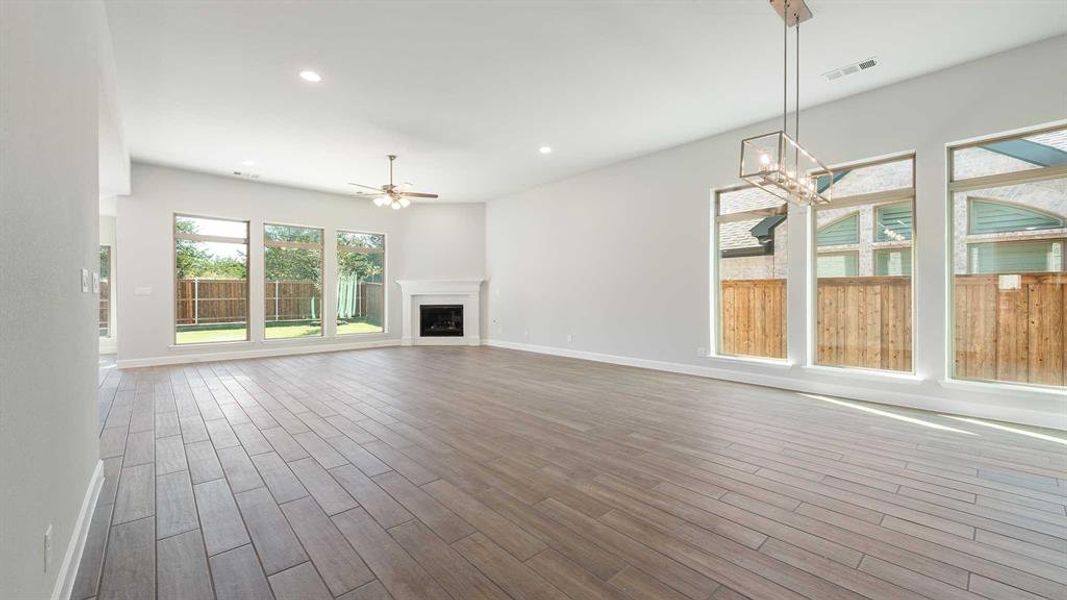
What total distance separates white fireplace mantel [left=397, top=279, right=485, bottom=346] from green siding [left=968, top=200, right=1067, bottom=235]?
300 inches

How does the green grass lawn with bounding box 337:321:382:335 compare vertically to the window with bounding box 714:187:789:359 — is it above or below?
below

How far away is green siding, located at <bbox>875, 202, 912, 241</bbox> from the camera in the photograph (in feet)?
14.6

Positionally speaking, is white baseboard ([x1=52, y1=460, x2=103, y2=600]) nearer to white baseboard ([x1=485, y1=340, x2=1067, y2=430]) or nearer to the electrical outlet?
the electrical outlet

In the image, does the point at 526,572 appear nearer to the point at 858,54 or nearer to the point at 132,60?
the point at 858,54

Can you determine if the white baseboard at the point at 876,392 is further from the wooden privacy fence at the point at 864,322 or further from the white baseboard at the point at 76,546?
the white baseboard at the point at 76,546

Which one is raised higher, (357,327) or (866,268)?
(866,268)

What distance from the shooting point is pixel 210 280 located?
7422 millimetres

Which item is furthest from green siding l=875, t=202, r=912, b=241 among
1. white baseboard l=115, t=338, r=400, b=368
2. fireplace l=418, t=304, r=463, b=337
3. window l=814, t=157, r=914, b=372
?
white baseboard l=115, t=338, r=400, b=368

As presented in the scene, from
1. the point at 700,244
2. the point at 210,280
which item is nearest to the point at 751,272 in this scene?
the point at 700,244

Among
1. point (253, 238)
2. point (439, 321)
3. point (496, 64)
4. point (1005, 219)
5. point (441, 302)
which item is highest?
point (496, 64)

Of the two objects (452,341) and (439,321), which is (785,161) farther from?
(439,321)

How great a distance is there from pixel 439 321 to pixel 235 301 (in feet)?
12.5

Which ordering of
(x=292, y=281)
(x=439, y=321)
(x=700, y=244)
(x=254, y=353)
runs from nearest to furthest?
(x=700, y=244) → (x=254, y=353) → (x=292, y=281) → (x=439, y=321)

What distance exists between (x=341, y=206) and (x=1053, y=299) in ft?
32.9
